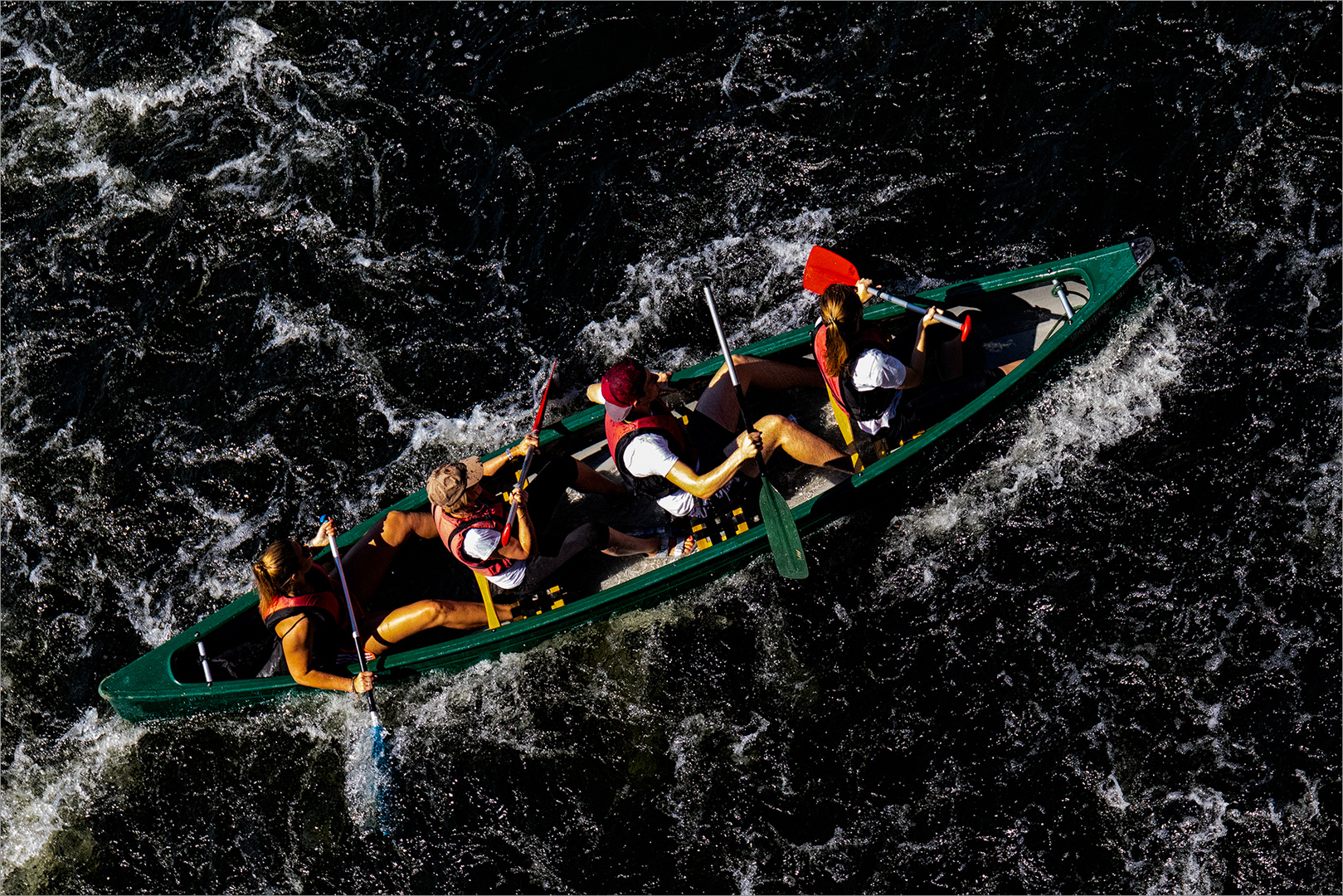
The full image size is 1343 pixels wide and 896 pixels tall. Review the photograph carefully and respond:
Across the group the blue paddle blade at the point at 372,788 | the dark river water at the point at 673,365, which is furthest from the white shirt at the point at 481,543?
the blue paddle blade at the point at 372,788

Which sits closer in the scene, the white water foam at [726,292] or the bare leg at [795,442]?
the bare leg at [795,442]

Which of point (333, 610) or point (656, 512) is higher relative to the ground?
point (333, 610)

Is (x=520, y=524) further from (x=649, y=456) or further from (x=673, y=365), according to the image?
(x=673, y=365)

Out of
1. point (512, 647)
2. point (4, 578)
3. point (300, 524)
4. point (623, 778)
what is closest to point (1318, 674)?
point (623, 778)

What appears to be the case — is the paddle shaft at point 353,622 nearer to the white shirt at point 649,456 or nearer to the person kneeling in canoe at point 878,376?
the white shirt at point 649,456

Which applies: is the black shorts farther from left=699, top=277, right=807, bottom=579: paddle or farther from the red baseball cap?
the red baseball cap

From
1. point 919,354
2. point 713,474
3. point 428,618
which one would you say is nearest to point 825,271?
point 919,354
